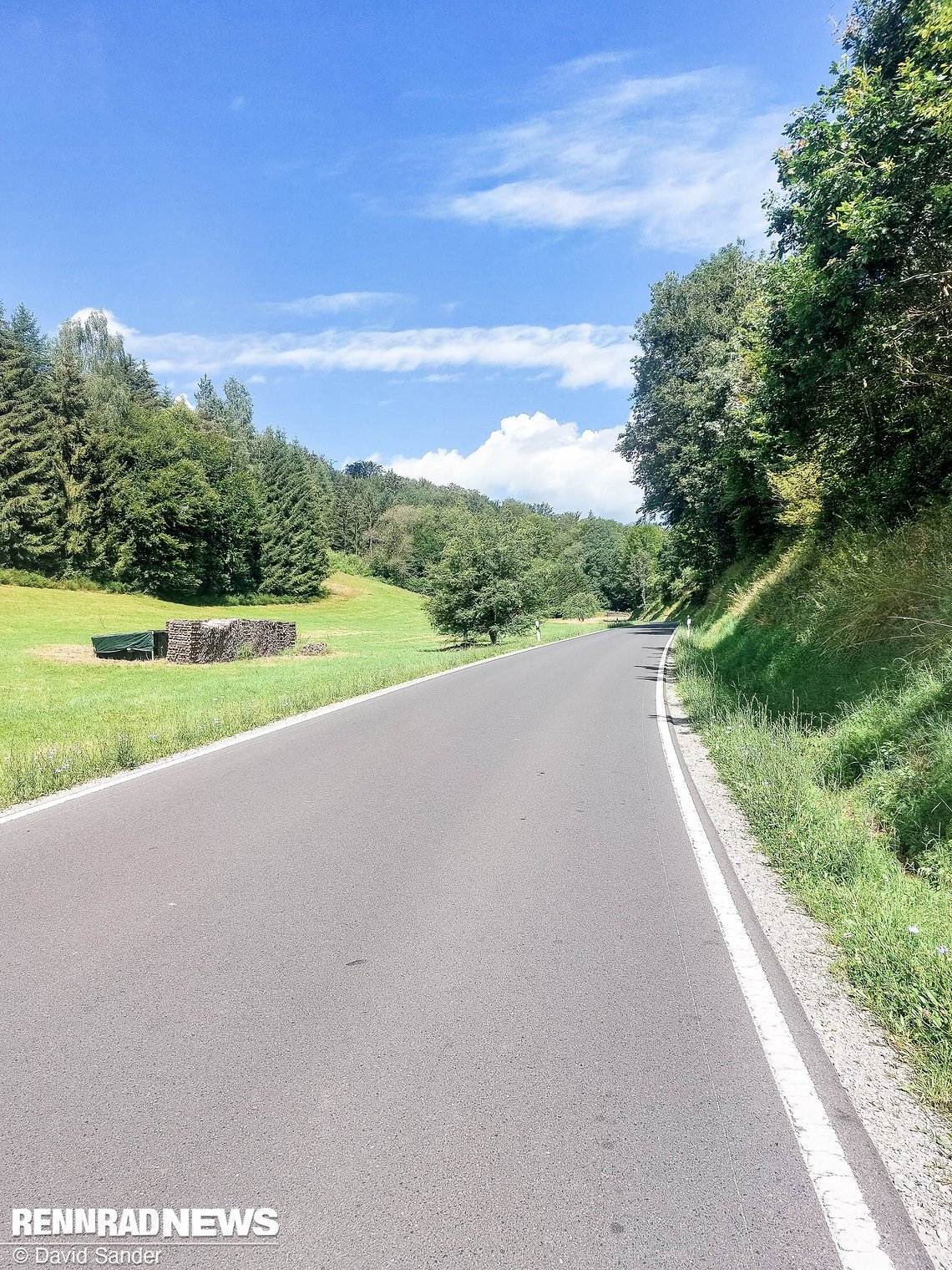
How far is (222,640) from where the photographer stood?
29516 millimetres

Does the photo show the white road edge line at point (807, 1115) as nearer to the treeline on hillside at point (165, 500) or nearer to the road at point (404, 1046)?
the road at point (404, 1046)

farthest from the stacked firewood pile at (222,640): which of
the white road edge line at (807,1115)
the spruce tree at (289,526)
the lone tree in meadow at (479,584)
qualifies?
the spruce tree at (289,526)

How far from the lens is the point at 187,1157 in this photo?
2.47 m

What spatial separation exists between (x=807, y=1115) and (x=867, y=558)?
10.7 meters

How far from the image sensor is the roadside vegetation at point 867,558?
4.50 meters

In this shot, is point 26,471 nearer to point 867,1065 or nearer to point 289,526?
point 289,526

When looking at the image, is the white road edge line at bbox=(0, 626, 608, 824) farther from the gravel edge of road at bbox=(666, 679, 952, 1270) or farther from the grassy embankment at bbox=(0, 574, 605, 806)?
the gravel edge of road at bbox=(666, 679, 952, 1270)

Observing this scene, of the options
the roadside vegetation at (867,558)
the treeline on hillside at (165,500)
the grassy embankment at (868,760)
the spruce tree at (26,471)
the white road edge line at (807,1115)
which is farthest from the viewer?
the treeline on hillside at (165,500)

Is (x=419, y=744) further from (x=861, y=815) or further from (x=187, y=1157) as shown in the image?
(x=187, y=1157)

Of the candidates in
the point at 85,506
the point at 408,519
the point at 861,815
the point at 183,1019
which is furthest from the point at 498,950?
the point at 408,519

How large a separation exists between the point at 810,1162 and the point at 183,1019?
8.43ft

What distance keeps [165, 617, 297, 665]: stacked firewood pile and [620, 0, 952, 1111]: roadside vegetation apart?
19.2 m

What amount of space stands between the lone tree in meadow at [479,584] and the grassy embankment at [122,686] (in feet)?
6.25

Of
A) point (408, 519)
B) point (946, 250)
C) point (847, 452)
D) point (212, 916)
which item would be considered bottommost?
→ point (212, 916)
